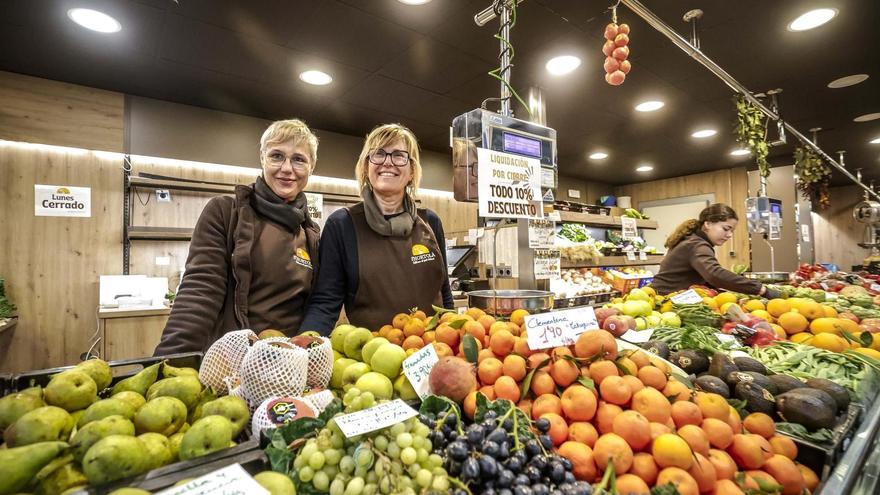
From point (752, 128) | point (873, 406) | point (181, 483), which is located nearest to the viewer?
point (181, 483)

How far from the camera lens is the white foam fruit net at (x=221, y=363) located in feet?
3.25

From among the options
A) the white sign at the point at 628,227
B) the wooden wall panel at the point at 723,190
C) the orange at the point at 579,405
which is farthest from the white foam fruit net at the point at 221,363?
the wooden wall panel at the point at 723,190

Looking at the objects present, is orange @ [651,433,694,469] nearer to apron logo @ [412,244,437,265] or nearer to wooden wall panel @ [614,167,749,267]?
apron logo @ [412,244,437,265]

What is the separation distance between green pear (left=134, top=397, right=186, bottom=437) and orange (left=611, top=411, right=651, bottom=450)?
0.85m

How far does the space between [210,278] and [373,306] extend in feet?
2.20

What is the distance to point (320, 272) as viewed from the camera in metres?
1.82

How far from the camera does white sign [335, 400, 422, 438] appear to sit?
0.68 meters

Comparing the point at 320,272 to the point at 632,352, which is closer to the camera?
the point at 632,352

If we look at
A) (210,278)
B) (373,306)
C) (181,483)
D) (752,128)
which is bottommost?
(181,483)

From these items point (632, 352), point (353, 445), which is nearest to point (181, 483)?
point (353, 445)

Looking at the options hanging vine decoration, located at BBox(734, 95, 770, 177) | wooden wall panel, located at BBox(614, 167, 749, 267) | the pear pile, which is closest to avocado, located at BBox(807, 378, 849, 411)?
the pear pile

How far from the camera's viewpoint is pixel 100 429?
0.64 metres

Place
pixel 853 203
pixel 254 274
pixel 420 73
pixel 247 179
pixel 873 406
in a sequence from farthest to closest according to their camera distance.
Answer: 1. pixel 853 203
2. pixel 247 179
3. pixel 420 73
4. pixel 254 274
5. pixel 873 406

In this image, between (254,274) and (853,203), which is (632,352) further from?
(853,203)
